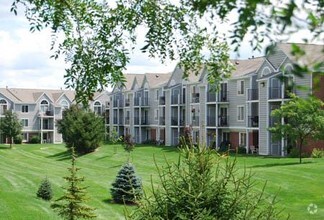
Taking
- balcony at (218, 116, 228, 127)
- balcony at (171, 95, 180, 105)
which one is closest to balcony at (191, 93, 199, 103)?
balcony at (171, 95, 180, 105)

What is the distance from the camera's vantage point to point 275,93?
4247 cm

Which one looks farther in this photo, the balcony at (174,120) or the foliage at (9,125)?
the foliage at (9,125)

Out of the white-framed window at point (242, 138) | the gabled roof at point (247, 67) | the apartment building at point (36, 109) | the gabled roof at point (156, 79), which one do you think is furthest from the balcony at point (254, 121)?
the apartment building at point (36, 109)

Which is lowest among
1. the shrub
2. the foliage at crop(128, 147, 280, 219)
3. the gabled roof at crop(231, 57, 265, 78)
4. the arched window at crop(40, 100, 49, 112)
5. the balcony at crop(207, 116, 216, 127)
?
the shrub

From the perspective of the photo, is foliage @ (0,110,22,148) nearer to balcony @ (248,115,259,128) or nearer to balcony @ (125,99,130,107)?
balcony @ (125,99,130,107)

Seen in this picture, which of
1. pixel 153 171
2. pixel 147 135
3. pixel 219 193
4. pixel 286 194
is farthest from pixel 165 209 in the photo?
pixel 147 135

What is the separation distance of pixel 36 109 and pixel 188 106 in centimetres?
3372

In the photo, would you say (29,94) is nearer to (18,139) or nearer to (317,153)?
(18,139)

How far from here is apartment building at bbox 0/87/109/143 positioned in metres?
82.2

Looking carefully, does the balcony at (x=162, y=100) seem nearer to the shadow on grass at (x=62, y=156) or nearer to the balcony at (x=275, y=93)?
the shadow on grass at (x=62, y=156)

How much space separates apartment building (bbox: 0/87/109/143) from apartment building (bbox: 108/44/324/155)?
11.4 metres

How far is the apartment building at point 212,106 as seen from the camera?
141ft

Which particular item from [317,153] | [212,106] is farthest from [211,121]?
[317,153]

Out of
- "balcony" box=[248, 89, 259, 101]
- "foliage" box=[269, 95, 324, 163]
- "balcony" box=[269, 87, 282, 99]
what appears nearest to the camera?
"foliage" box=[269, 95, 324, 163]
